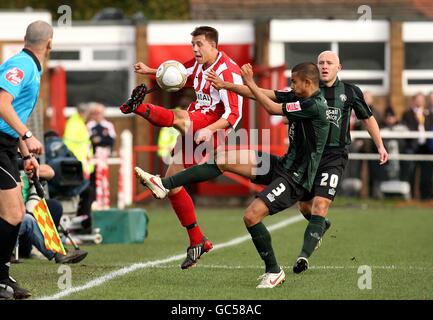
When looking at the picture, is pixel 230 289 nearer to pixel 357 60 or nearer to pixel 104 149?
pixel 104 149

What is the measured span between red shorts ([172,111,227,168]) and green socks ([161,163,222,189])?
0.44 meters

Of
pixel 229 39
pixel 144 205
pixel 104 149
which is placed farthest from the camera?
pixel 229 39

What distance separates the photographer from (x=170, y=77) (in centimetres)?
1136

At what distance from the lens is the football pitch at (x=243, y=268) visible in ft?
31.5

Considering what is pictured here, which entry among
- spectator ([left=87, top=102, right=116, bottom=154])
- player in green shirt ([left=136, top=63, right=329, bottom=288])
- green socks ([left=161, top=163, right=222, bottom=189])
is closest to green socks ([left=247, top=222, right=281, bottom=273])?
player in green shirt ([left=136, top=63, right=329, bottom=288])

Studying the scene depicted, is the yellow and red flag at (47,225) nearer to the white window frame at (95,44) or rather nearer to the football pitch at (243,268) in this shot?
the football pitch at (243,268)

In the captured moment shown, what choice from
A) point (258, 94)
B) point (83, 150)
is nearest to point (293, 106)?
point (258, 94)

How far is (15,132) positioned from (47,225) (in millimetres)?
1668

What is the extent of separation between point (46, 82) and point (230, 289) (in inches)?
728

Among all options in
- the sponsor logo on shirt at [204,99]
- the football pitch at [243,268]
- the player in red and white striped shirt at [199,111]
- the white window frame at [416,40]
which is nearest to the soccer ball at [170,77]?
the player in red and white striped shirt at [199,111]

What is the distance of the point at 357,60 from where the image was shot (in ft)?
91.6

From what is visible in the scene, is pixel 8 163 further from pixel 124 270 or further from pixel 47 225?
pixel 124 270
